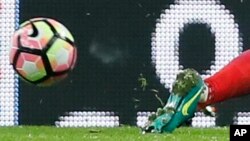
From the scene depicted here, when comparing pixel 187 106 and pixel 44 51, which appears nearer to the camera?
pixel 44 51

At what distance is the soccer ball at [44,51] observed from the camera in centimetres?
502

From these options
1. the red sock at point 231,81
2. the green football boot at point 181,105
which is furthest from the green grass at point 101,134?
the red sock at point 231,81

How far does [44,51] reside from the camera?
5023 mm

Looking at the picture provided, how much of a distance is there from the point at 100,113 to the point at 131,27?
21.7 inches

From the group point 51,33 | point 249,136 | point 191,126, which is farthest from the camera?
point 191,126

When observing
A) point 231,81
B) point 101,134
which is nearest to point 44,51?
point 101,134

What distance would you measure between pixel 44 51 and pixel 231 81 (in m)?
0.98

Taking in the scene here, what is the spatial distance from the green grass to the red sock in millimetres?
208

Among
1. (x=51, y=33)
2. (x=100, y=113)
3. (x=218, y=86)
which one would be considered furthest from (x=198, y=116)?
(x=51, y=33)

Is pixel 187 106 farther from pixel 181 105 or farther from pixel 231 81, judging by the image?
pixel 231 81

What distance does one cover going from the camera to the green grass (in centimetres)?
496

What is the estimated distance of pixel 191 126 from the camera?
629 cm

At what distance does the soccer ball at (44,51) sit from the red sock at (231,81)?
2.40 ft

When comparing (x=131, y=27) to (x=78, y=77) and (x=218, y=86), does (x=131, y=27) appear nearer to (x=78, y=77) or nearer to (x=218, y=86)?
(x=78, y=77)
